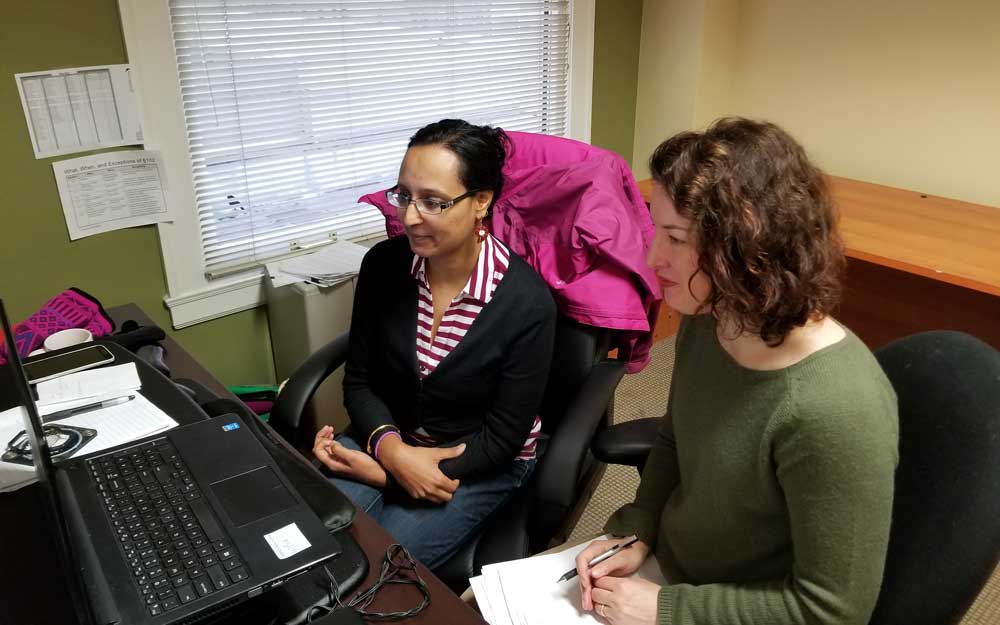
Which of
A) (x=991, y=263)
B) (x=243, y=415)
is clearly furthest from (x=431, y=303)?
(x=991, y=263)

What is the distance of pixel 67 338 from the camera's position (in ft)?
4.73

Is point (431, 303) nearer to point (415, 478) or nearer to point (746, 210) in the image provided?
point (415, 478)

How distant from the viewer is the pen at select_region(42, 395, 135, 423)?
1.15 meters

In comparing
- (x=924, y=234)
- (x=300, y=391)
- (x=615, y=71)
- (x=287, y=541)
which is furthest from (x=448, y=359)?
(x=615, y=71)

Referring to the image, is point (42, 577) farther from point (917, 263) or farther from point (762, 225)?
point (917, 263)

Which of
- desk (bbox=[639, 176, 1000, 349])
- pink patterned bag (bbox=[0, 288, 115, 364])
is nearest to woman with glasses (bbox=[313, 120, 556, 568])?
pink patterned bag (bbox=[0, 288, 115, 364])

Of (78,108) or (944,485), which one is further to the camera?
(78,108)

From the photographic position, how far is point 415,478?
1354mm

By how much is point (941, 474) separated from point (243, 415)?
1.02 m

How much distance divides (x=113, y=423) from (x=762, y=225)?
1.01 m

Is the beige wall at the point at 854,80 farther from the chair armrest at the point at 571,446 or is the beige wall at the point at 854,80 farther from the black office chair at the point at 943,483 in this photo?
the black office chair at the point at 943,483

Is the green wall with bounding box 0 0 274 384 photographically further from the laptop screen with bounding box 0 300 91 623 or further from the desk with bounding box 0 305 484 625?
the desk with bounding box 0 305 484 625

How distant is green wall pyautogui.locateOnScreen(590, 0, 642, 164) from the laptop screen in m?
2.39

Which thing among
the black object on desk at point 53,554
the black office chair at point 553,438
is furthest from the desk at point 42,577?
the black office chair at point 553,438
